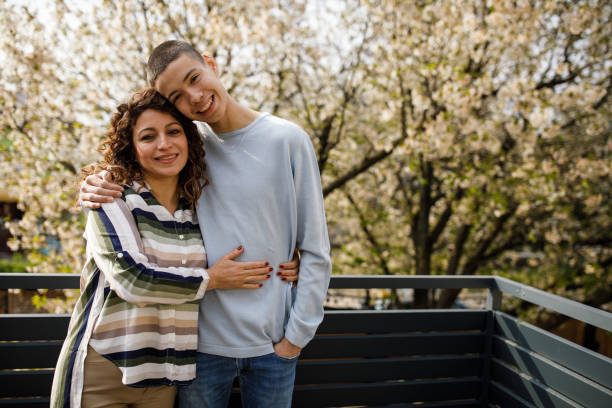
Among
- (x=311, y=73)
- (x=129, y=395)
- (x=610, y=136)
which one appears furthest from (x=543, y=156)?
(x=129, y=395)

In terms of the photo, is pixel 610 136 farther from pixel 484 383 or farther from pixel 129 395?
pixel 129 395

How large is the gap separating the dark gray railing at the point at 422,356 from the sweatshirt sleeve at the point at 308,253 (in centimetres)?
65

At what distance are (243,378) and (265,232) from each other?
520mm

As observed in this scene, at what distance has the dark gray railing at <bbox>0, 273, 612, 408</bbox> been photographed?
1851mm

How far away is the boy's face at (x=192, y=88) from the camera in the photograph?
1405 mm

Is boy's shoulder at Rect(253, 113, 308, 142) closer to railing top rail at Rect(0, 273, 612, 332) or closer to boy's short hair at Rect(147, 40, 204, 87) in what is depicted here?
boy's short hair at Rect(147, 40, 204, 87)

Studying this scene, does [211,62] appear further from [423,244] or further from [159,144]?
[423,244]

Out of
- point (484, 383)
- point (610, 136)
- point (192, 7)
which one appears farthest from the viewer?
point (610, 136)

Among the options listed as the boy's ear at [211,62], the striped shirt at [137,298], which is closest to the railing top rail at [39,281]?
the striped shirt at [137,298]

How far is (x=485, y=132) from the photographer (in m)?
5.66

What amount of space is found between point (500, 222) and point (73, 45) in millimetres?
6876

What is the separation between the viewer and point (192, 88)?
4.65 feet

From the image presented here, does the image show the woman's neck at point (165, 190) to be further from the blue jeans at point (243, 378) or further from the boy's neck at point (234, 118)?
the blue jeans at point (243, 378)

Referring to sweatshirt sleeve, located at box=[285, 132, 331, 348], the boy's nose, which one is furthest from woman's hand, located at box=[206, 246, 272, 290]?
the boy's nose
